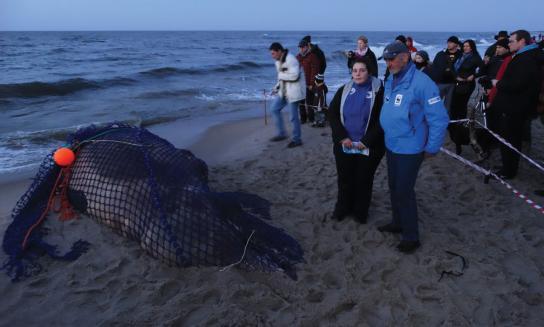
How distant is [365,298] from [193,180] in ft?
6.47

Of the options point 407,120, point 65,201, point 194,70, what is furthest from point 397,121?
point 194,70

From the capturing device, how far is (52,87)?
14148mm

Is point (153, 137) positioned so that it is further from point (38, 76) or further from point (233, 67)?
point (233, 67)

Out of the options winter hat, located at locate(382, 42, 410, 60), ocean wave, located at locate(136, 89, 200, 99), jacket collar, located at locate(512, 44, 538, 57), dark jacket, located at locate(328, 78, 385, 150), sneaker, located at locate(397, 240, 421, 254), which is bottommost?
sneaker, located at locate(397, 240, 421, 254)

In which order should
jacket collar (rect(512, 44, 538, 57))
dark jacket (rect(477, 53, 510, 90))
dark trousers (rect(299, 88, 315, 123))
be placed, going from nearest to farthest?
jacket collar (rect(512, 44, 538, 57)) → dark jacket (rect(477, 53, 510, 90)) → dark trousers (rect(299, 88, 315, 123))

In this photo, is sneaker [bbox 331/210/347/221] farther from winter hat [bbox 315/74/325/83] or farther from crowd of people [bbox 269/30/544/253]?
winter hat [bbox 315/74/325/83]

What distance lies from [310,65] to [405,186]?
4990 millimetres

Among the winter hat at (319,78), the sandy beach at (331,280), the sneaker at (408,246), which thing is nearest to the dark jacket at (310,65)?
the winter hat at (319,78)

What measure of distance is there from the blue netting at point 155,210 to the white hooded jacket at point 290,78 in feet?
9.29

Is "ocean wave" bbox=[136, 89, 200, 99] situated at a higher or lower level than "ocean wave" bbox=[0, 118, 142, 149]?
higher

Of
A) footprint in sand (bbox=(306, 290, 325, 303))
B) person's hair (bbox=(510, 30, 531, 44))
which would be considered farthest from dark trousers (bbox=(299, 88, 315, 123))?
footprint in sand (bbox=(306, 290, 325, 303))

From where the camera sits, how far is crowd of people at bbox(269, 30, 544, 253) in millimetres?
2982

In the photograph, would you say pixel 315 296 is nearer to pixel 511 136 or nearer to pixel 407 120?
pixel 407 120

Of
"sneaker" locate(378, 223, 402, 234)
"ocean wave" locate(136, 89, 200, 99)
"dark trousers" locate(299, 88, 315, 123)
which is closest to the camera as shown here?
"sneaker" locate(378, 223, 402, 234)
